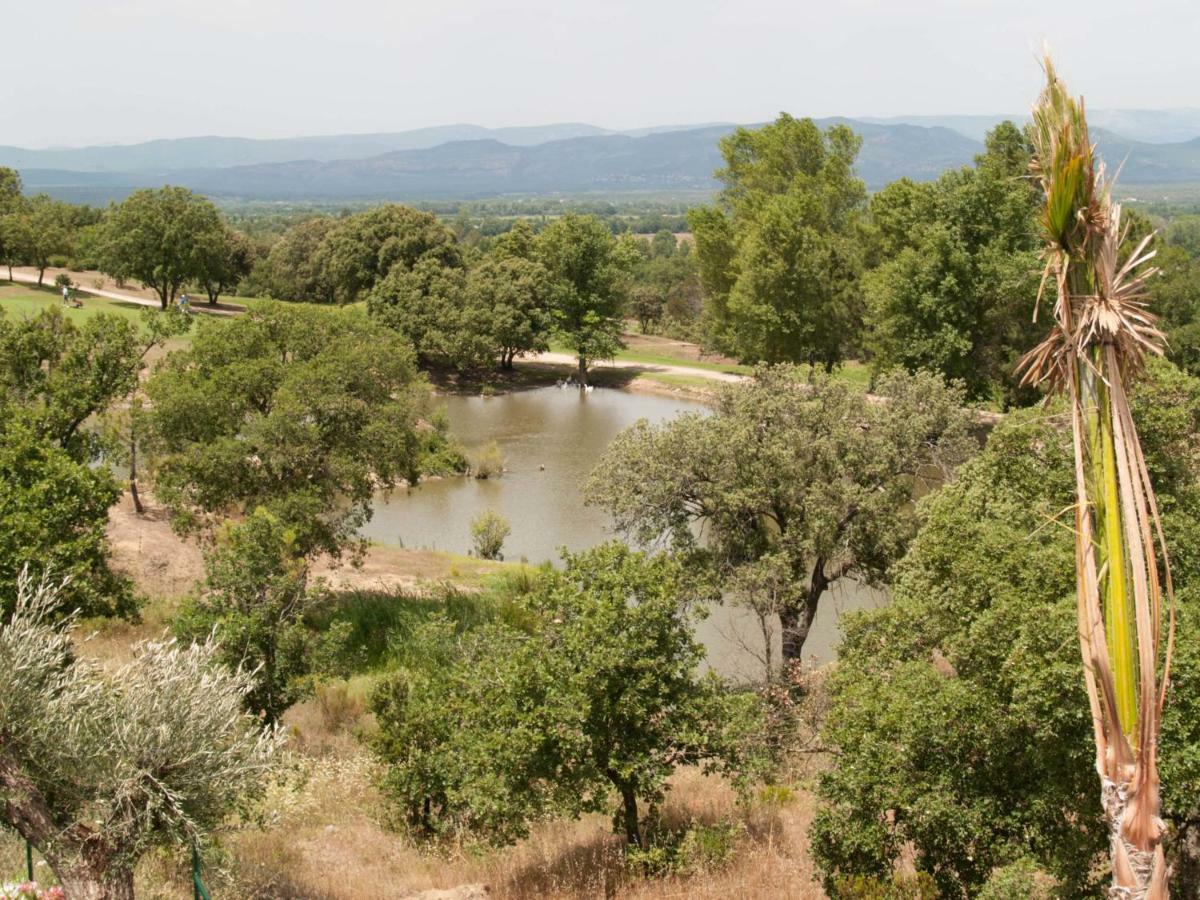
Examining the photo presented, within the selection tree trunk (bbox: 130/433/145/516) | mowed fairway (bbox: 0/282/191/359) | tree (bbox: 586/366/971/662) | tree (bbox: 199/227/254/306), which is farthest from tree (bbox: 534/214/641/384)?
tree (bbox: 586/366/971/662)

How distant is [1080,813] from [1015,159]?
32478 mm

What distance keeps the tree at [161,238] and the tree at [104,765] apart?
5095cm

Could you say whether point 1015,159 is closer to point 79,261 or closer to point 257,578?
point 257,578

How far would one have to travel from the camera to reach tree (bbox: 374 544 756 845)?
991cm

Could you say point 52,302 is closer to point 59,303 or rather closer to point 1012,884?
point 59,303

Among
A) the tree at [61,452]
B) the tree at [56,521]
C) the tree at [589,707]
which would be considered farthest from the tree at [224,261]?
the tree at [589,707]

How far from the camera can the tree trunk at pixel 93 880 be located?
7.47 meters

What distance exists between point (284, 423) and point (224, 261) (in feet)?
145

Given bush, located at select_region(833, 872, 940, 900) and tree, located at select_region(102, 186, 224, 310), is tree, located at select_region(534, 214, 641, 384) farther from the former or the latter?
bush, located at select_region(833, 872, 940, 900)

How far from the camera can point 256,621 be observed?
42.1ft

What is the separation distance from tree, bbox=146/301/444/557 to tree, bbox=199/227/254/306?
3624 centimetres

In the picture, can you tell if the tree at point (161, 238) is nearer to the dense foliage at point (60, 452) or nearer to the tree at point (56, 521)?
the dense foliage at point (60, 452)

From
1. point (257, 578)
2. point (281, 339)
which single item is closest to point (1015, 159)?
point (281, 339)

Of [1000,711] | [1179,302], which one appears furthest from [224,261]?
[1000,711]
